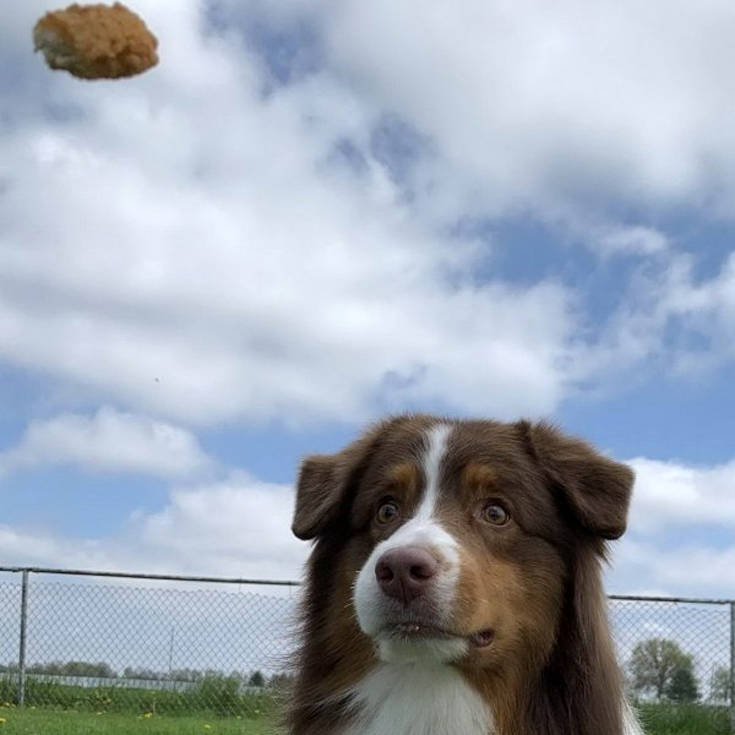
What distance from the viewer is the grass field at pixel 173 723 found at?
9680mm

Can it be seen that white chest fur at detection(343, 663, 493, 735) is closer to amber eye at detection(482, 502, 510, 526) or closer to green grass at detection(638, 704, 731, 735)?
amber eye at detection(482, 502, 510, 526)

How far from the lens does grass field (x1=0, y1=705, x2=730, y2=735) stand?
9680 millimetres

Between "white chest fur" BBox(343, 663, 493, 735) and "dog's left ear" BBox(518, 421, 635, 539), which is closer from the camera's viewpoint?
"white chest fur" BBox(343, 663, 493, 735)

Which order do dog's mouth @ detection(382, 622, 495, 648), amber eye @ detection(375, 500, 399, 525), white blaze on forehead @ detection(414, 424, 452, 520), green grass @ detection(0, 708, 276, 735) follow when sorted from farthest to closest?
green grass @ detection(0, 708, 276, 735)
amber eye @ detection(375, 500, 399, 525)
white blaze on forehead @ detection(414, 424, 452, 520)
dog's mouth @ detection(382, 622, 495, 648)

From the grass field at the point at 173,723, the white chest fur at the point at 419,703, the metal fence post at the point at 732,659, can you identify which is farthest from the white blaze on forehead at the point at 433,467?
the metal fence post at the point at 732,659

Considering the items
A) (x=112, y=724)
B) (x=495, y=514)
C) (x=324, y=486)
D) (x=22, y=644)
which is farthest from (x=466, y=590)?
(x=22, y=644)

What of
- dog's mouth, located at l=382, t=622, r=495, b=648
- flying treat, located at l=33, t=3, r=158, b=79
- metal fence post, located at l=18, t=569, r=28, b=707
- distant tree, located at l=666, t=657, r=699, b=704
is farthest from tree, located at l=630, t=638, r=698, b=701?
flying treat, located at l=33, t=3, r=158, b=79

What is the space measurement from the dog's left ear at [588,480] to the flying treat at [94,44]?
→ 2.23 metres

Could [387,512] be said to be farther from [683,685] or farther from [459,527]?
[683,685]

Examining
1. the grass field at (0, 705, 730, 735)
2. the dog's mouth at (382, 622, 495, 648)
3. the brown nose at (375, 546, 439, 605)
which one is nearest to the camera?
the brown nose at (375, 546, 439, 605)

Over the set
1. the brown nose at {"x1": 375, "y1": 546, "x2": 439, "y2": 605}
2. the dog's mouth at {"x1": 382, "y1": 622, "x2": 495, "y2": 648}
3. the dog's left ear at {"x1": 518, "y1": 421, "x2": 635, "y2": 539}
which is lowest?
the dog's mouth at {"x1": 382, "y1": 622, "x2": 495, "y2": 648}

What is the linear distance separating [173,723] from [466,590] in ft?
26.7

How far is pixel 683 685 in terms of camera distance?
12055 mm

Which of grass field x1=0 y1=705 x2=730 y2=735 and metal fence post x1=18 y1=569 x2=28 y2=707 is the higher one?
metal fence post x1=18 y1=569 x2=28 y2=707
